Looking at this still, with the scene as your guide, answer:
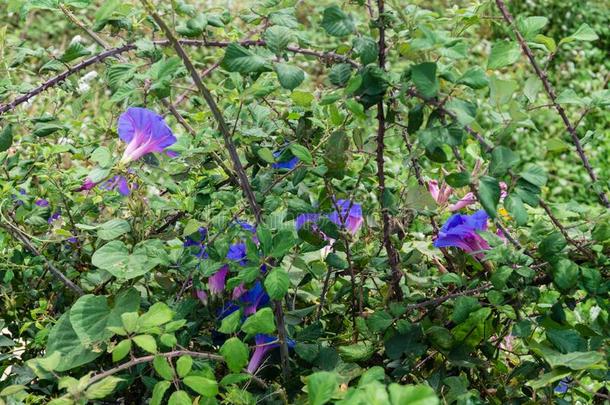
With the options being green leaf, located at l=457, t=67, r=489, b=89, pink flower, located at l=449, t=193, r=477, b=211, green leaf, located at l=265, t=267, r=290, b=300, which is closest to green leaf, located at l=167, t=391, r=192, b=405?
green leaf, located at l=265, t=267, r=290, b=300

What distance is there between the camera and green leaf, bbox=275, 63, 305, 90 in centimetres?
107

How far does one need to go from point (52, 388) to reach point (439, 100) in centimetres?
77

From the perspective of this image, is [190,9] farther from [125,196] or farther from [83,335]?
[83,335]

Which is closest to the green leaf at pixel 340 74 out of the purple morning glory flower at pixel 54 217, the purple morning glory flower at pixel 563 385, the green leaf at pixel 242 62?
the green leaf at pixel 242 62

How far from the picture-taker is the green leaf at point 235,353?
1.10 m

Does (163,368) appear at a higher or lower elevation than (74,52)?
lower

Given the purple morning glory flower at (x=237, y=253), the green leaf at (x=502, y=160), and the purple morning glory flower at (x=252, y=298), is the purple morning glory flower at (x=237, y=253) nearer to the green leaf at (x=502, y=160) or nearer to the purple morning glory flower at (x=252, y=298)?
the purple morning glory flower at (x=252, y=298)

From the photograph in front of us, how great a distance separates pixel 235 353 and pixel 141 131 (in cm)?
43

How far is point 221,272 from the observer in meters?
1.32

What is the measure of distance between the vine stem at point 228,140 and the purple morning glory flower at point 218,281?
0.40 feet

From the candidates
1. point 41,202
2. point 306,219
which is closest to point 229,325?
point 306,219

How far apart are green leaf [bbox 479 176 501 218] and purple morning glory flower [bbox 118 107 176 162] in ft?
1.76

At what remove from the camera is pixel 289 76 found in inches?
42.4

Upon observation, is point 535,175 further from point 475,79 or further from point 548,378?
point 548,378
